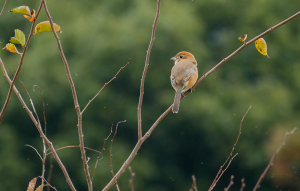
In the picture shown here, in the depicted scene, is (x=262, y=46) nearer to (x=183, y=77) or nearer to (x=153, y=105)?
(x=183, y=77)

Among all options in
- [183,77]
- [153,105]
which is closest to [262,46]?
[183,77]

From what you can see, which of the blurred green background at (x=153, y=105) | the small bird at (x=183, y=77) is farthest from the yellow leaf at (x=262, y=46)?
the blurred green background at (x=153, y=105)

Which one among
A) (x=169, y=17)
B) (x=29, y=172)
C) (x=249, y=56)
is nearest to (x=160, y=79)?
(x=169, y=17)

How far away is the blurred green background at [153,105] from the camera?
1548 centimetres

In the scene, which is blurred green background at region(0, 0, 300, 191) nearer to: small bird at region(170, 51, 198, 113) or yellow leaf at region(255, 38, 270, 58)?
small bird at region(170, 51, 198, 113)

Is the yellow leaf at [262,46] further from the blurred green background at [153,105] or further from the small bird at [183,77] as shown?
the blurred green background at [153,105]

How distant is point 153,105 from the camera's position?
1662cm

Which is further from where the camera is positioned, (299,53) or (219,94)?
(299,53)

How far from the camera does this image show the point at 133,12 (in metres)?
17.7

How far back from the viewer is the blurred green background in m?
15.5

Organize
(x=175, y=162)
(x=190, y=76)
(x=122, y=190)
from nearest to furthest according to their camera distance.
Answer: (x=190, y=76) → (x=122, y=190) → (x=175, y=162)

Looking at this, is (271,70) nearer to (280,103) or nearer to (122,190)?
(280,103)

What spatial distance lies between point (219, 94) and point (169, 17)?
3762 mm

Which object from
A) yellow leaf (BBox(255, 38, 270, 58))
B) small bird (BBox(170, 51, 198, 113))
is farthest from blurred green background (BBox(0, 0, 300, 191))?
yellow leaf (BBox(255, 38, 270, 58))
